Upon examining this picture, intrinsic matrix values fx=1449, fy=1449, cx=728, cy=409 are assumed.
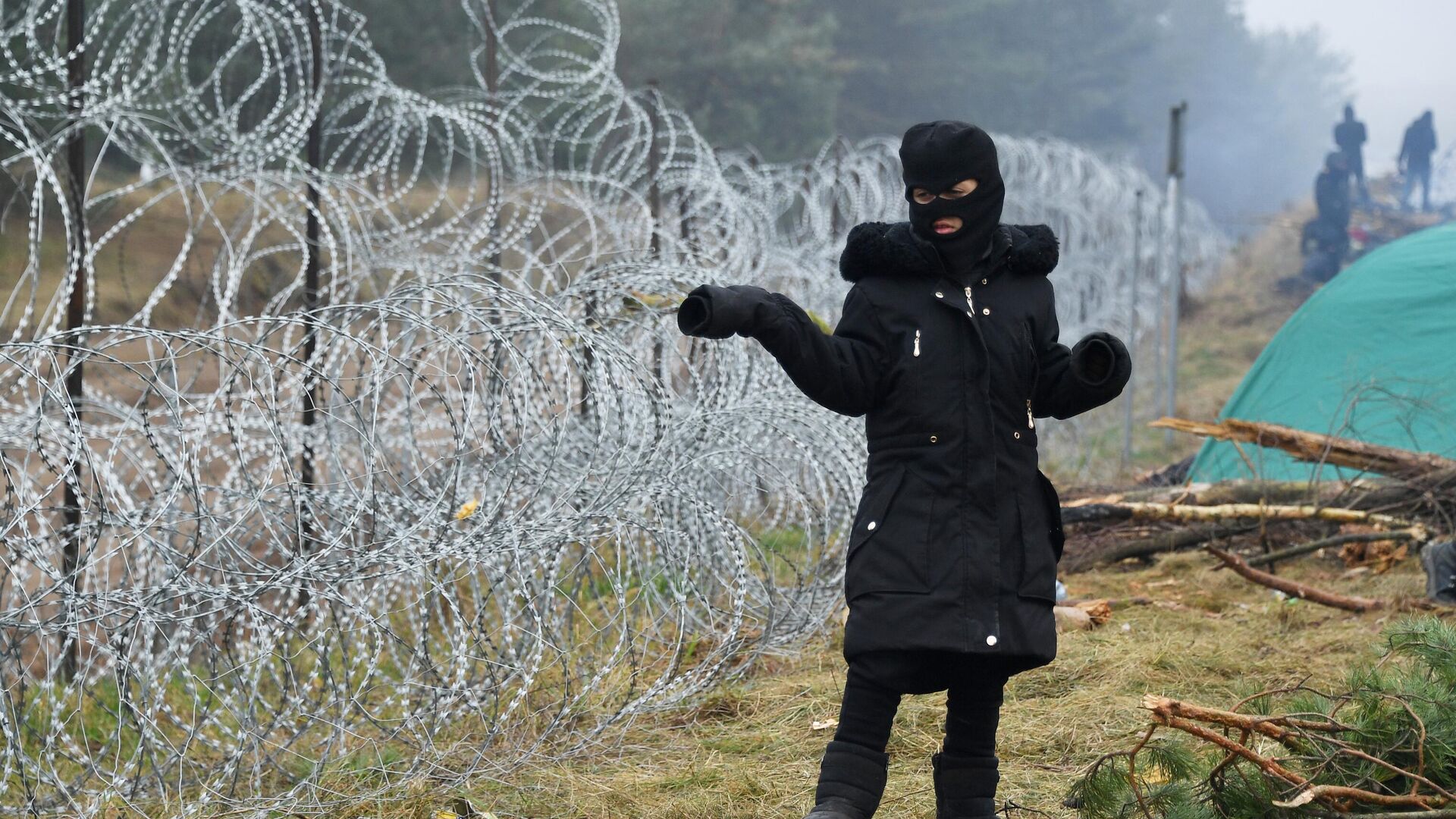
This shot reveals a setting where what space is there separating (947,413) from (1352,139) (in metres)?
24.4

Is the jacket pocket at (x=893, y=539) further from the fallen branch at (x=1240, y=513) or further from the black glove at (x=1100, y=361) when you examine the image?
the fallen branch at (x=1240, y=513)

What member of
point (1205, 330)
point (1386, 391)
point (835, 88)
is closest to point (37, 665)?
point (1386, 391)

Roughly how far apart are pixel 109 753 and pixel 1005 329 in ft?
10.9

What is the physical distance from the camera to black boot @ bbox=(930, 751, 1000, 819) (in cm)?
278

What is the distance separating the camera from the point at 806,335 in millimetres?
2619

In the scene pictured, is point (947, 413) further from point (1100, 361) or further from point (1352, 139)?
point (1352, 139)

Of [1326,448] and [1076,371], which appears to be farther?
[1326,448]

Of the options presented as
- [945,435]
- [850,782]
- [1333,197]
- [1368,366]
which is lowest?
[850,782]

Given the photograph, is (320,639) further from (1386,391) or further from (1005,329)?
(1386,391)

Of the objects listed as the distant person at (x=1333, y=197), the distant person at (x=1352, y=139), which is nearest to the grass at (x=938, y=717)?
the distant person at (x=1333, y=197)

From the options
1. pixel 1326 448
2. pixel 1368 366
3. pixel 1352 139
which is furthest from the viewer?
pixel 1352 139

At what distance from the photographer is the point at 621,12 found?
25469mm

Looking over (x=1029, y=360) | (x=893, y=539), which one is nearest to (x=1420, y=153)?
(x=1029, y=360)

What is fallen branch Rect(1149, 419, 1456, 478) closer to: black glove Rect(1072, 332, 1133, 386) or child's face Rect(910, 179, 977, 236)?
black glove Rect(1072, 332, 1133, 386)
